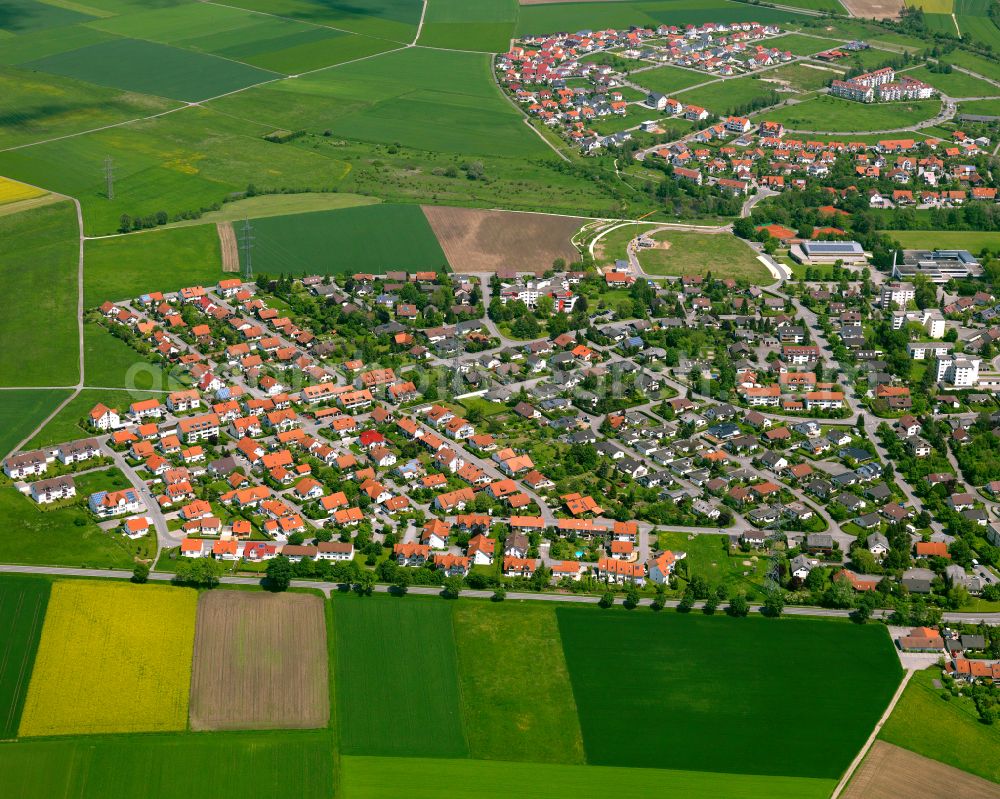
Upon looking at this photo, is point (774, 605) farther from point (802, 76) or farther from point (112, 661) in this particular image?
point (802, 76)

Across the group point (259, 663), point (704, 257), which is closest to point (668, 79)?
point (704, 257)

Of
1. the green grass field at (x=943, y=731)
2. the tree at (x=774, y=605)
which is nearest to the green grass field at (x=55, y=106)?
the tree at (x=774, y=605)

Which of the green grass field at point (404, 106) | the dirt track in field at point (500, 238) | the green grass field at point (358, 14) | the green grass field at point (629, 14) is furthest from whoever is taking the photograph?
the green grass field at point (629, 14)

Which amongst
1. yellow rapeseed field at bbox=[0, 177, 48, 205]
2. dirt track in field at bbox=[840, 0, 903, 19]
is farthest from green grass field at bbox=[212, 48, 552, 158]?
dirt track in field at bbox=[840, 0, 903, 19]

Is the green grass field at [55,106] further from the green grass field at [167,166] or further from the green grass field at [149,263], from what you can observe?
the green grass field at [149,263]

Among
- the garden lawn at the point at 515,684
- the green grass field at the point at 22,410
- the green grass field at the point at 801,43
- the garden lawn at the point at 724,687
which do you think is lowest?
the green grass field at the point at 22,410

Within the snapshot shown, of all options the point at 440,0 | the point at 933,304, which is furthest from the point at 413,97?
the point at 933,304

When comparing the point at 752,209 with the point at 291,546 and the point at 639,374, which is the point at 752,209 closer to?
the point at 639,374
